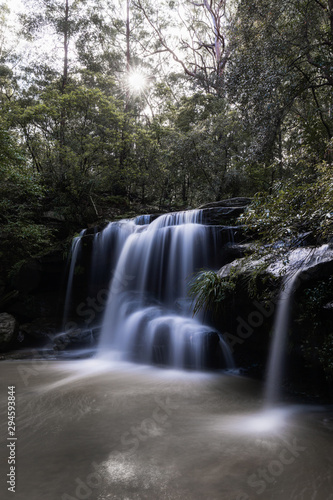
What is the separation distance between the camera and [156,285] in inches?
A: 319

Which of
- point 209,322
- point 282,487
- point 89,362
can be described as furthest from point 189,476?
point 89,362

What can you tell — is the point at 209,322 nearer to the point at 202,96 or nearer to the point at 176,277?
the point at 176,277

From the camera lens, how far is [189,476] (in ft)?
6.21

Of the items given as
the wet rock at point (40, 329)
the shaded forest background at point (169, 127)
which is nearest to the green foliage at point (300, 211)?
the shaded forest background at point (169, 127)

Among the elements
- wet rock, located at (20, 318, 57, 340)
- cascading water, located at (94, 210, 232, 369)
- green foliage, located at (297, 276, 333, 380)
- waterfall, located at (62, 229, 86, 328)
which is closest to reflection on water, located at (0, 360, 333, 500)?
green foliage, located at (297, 276, 333, 380)

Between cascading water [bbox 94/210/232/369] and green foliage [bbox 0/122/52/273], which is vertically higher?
green foliage [bbox 0/122/52/273]

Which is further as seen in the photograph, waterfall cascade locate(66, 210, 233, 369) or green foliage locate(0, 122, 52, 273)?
green foliage locate(0, 122, 52, 273)

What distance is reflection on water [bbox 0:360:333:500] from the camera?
1768 millimetres

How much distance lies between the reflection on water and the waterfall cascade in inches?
49.3

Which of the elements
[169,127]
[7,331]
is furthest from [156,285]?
[169,127]

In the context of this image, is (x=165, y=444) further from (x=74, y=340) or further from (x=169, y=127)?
(x=169, y=127)

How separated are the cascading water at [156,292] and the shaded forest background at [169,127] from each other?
8.29 feet

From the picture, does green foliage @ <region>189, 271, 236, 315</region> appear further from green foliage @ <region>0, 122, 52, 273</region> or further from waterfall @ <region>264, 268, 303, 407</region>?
green foliage @ <region>0, 122, 52, 273</region>

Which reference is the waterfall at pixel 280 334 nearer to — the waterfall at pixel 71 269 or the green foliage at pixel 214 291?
the green foliage at pixel 214 291
